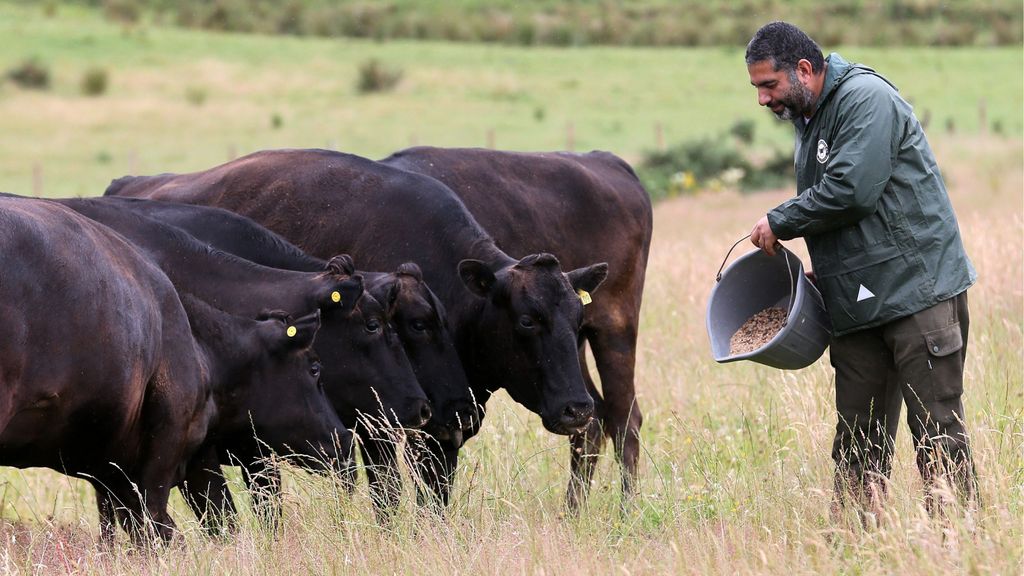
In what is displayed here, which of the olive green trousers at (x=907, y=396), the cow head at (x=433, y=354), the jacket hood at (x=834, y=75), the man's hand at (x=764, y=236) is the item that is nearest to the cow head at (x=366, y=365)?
the cow head at (x=433, y=354)

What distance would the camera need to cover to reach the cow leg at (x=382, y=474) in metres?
6.89

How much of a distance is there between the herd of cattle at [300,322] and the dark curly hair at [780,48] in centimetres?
209

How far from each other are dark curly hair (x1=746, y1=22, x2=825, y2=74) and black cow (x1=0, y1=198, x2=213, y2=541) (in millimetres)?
2886

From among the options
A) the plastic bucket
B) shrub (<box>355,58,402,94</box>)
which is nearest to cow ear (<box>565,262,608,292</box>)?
the plastic bucket

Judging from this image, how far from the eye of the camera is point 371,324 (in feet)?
25.0

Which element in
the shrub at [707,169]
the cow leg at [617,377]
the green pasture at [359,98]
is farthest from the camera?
the green pasture at [359,98]

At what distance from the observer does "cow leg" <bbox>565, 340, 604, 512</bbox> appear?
7.98 meters

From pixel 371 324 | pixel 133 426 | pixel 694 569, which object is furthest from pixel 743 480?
pixel 133 426

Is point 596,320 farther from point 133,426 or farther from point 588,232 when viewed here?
point 133,426

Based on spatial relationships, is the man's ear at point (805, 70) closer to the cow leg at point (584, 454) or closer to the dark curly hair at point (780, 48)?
the dark curly hair at point (780, 48)

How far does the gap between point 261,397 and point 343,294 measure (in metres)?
0.68

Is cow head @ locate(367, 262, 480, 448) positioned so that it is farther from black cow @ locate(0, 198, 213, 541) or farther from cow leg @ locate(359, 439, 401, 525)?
black cow @ locate(0, 198, 213, 541)

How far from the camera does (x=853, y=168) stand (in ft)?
19.5

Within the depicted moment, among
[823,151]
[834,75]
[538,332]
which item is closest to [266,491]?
[538,332]
